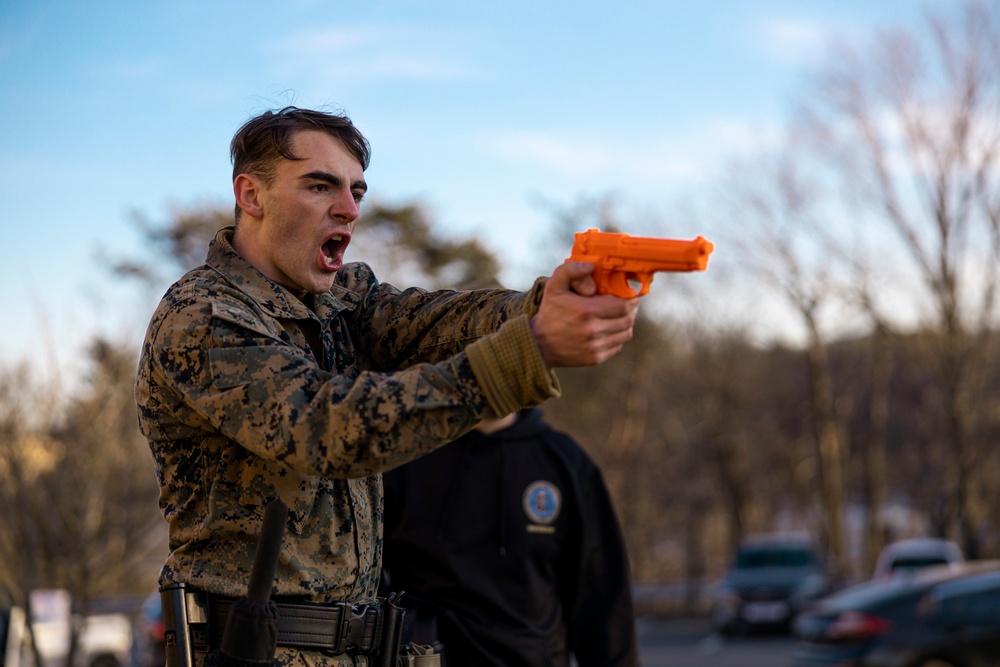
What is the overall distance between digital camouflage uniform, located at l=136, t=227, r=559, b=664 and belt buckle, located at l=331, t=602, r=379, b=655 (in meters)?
0.04

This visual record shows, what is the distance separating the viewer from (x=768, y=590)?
2144 centimetres

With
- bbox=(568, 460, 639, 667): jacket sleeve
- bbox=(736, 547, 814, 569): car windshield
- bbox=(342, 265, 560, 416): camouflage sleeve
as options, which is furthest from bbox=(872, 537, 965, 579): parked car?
bbox=(342, 265, 560, 416): camouflage sleeve

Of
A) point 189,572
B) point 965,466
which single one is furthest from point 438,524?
point 965,466

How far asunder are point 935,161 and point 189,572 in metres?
27.2

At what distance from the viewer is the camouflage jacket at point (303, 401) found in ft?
7.56

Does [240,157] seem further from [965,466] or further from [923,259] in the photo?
[923,259]

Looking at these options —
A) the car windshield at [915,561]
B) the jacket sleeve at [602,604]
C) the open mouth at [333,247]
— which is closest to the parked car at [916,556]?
the car windshield at [915,561]

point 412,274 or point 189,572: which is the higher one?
point 412,274

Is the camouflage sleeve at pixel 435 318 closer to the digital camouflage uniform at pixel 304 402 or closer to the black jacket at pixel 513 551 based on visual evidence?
the digital camouflage uniform at pixel 304 402

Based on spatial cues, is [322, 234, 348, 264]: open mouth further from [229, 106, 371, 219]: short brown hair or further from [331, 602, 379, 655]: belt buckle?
[331, 602, 379, 655]: belt buckle

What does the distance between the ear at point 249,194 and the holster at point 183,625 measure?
877 millimetres

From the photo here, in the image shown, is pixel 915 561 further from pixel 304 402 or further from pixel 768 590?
pixel 304 402

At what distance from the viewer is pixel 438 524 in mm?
4738

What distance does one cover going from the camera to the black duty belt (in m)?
2.58
